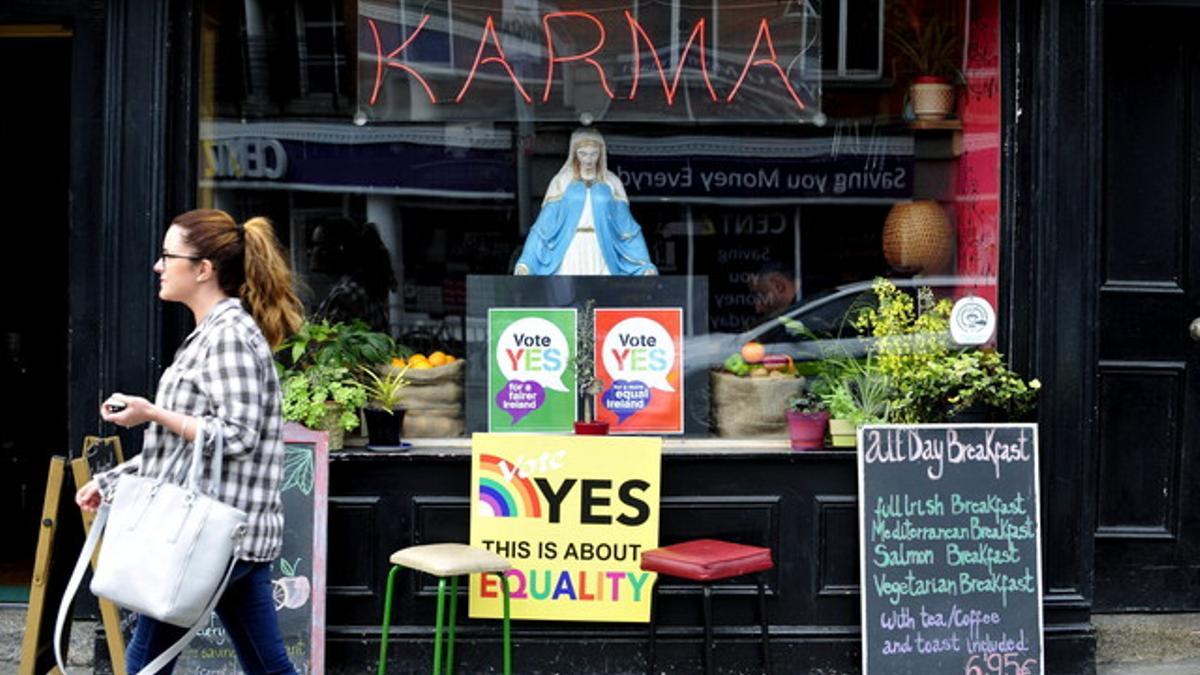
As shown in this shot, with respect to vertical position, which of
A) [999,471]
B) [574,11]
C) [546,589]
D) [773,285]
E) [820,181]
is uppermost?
[574,11]

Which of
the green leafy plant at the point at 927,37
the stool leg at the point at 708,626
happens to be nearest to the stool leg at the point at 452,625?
the stool leg at the point at 708,626

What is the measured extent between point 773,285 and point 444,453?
167 cm

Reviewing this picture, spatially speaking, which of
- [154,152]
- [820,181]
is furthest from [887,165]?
[154,152]

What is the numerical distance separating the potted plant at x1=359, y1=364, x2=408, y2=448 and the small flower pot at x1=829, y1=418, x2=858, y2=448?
1.72m

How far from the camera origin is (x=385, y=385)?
6434 mm

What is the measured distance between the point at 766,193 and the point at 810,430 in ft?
4.00

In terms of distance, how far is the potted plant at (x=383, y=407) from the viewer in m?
6.32

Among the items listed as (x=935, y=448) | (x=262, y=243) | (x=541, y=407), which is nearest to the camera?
(x=262, y=243)

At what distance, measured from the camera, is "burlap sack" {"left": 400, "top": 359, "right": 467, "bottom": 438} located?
6.56 m

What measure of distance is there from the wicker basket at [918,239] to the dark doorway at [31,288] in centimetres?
382

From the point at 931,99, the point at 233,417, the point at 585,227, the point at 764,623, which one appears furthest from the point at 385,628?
the point at 931,99

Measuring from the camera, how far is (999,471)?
6137mm

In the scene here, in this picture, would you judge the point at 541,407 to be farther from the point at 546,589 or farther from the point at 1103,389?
the point at 1103,389

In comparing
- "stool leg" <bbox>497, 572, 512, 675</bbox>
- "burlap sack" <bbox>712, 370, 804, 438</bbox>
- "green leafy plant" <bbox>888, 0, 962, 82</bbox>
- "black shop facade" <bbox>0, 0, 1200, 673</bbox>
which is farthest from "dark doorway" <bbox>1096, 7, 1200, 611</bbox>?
"stool leg" <bbox>497, 572, 512, 675</bbox>
